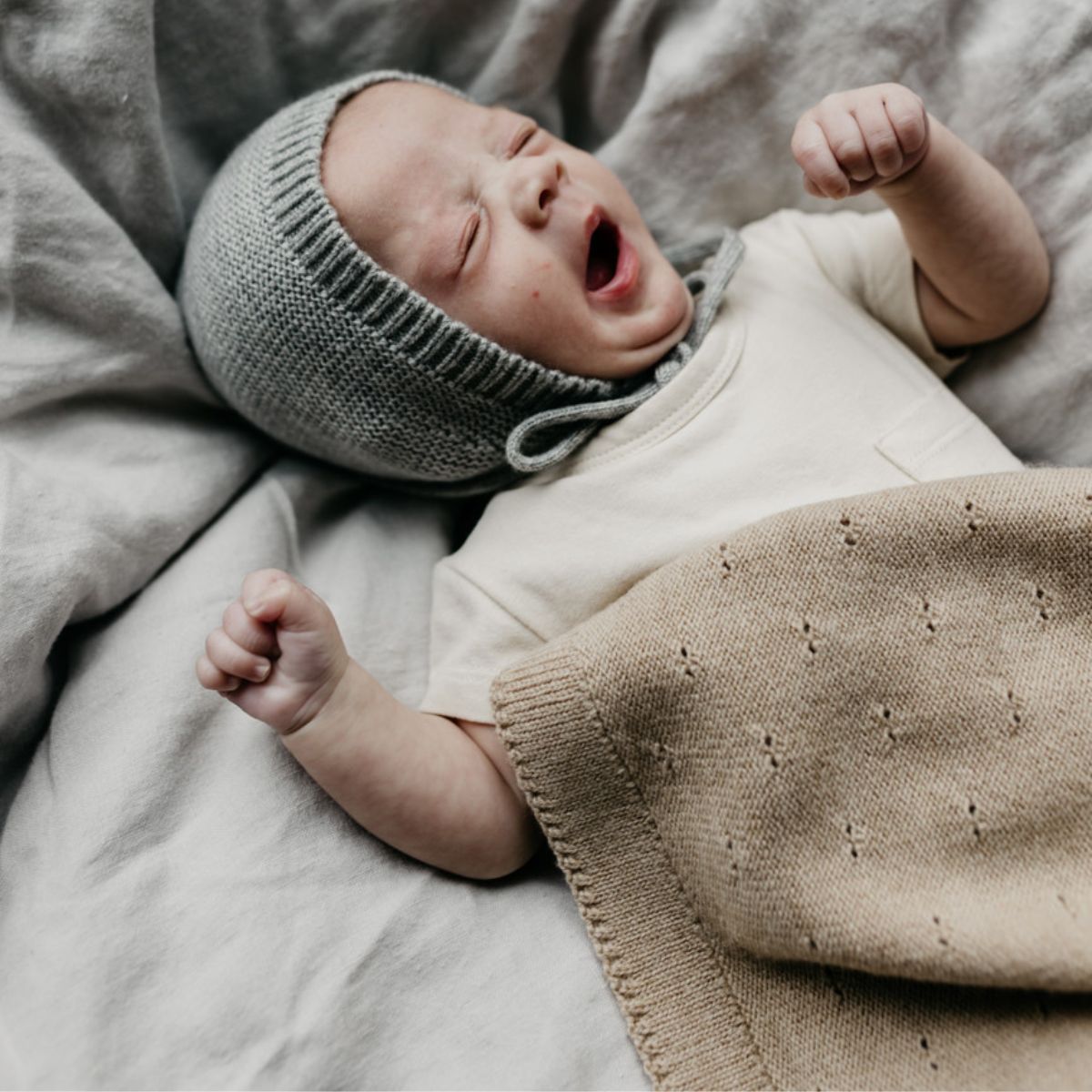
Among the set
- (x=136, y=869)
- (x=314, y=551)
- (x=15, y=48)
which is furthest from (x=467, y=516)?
(x=15, y=48)

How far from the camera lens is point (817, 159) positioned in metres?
0.94

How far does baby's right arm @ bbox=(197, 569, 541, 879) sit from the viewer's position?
0.91 meters

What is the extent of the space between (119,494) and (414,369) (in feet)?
1.09

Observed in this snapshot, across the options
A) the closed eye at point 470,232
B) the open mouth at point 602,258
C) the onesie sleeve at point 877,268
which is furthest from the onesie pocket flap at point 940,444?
the closed eye at point 470,232

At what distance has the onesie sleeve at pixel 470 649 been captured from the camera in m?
1.02

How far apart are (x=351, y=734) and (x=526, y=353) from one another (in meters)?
0.43

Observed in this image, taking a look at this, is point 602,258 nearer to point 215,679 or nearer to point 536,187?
point 536,187

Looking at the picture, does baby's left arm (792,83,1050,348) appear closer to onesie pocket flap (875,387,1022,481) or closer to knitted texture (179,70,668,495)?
onesie pocket flap (875,387,1022,481)

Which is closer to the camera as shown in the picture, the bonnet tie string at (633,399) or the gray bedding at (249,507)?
the gray bedding at (249,507)

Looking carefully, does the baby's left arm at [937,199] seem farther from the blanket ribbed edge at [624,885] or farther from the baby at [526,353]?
the blanket ribbed edge at [624,885]

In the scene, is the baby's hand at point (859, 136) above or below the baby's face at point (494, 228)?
above

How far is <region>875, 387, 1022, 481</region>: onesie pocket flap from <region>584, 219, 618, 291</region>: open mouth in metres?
0.35

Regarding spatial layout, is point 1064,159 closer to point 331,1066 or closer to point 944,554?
point 944,554

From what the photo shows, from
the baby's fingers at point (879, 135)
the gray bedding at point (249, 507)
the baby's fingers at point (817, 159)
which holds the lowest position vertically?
the gray bedding at point (249, 507)
